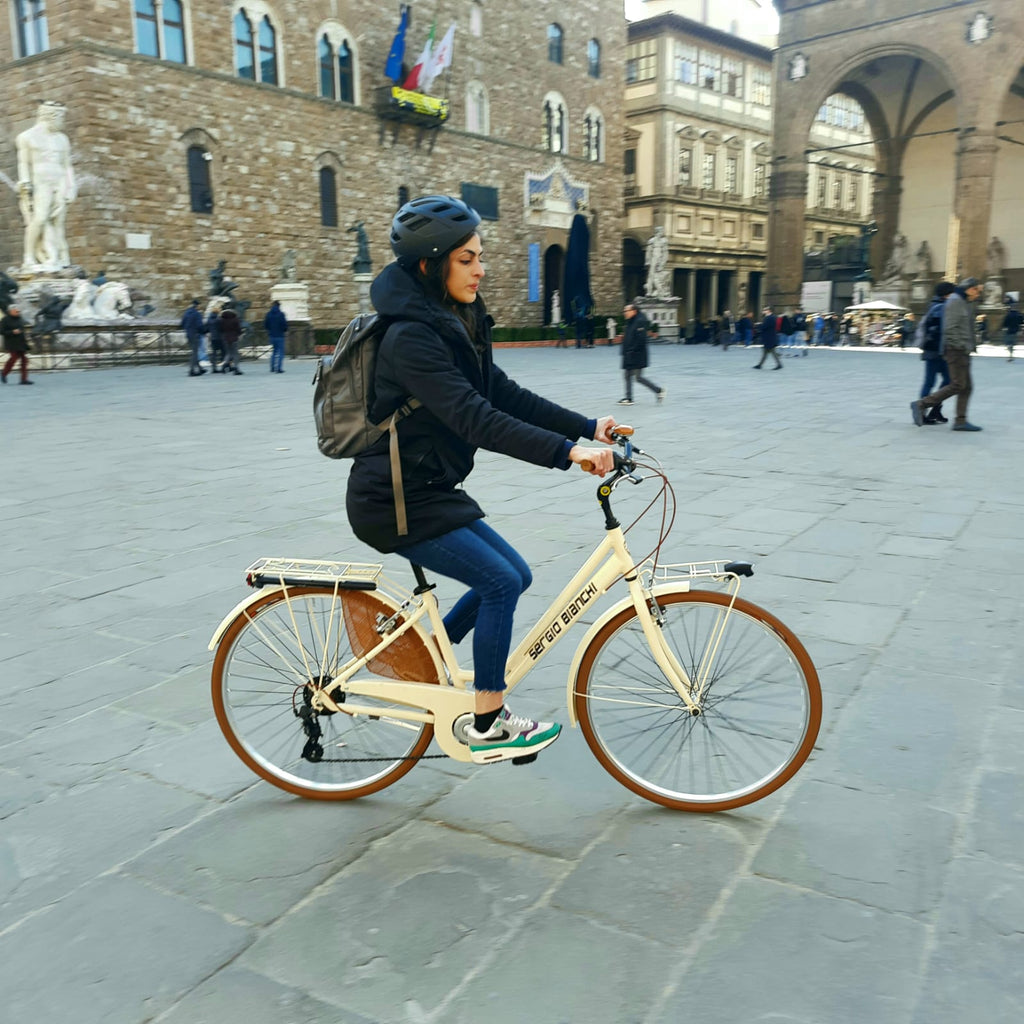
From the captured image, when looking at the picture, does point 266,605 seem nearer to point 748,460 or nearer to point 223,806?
point 223,806

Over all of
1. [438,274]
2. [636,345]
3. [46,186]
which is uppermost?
[46,186]

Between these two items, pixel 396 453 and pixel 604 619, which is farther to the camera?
pixel 604 619

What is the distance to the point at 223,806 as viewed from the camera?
293 cm

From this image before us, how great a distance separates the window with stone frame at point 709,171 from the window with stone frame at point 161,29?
3022 centimetres

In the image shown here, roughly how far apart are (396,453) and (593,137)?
39859 mm

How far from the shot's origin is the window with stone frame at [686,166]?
4703 cm

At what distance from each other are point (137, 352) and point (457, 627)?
70.8 feet

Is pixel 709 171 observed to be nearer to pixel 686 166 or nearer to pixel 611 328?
pixel 686 166

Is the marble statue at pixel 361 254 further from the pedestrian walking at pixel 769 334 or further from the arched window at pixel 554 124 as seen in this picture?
the arched window at pixel 554 124

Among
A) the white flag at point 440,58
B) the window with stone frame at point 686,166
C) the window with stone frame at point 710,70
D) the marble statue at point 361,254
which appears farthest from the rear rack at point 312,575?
the window with stone frame at point 710,70

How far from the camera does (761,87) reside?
171 feet

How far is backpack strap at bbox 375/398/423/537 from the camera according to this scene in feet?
8.52

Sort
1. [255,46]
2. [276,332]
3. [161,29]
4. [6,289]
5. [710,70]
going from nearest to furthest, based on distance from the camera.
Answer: [6,289] < [276,332] < [161,29] < [255,46] < [710,70]

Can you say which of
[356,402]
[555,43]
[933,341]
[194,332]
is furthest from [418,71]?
[356,402]
